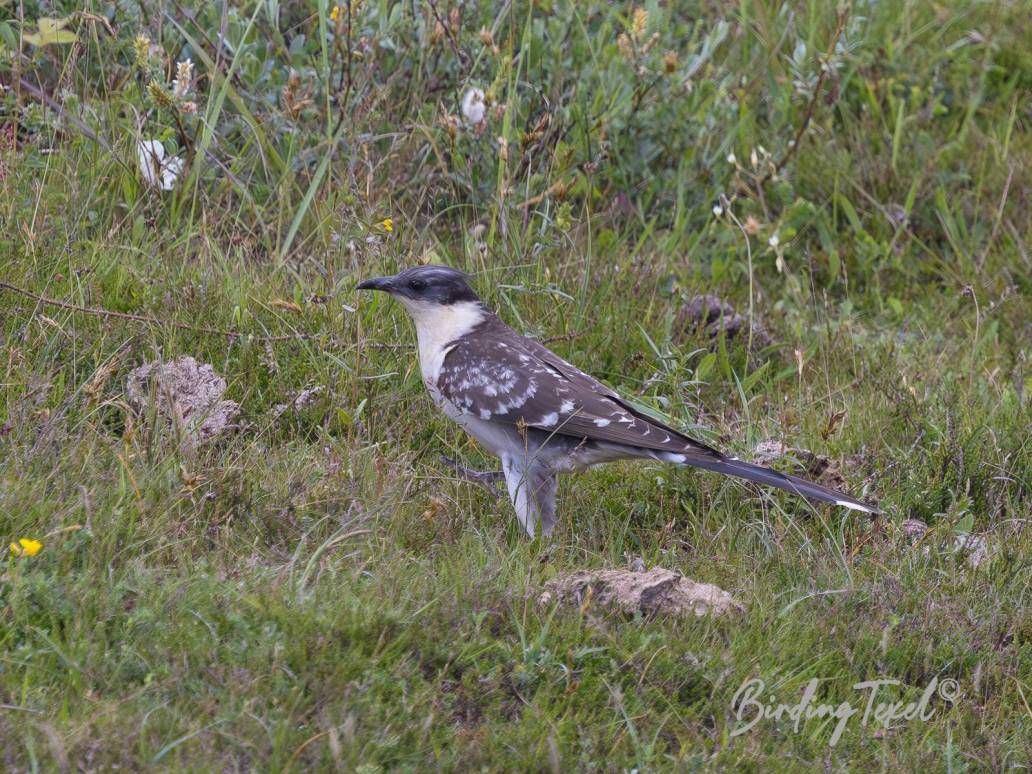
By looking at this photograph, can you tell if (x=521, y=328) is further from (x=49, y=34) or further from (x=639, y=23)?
(x=49, y=34)

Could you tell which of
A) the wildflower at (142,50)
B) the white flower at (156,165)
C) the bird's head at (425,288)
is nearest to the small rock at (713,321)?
the bird's head at (425,288)

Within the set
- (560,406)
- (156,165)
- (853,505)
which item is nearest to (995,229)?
(853,505)

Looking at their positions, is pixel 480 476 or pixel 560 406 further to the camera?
pixel 480 476

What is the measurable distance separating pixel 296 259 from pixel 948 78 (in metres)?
5.04

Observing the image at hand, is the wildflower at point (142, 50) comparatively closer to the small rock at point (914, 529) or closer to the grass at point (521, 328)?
the grass at point (521, 328)

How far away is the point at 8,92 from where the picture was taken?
295 inches

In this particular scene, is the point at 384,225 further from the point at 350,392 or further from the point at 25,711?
the point at 25,711

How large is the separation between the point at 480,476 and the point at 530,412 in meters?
0.38

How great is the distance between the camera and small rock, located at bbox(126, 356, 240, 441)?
19.5ft

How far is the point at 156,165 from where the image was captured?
7.36 meters

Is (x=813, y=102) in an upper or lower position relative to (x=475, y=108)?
lower

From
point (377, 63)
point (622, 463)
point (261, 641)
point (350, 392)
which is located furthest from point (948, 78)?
point (261, 641)

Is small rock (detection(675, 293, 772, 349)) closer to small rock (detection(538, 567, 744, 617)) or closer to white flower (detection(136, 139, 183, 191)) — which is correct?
small rock (detection(538, 567, 744, 617))

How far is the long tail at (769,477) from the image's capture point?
231 inches
